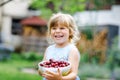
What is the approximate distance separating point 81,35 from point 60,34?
1887 cm

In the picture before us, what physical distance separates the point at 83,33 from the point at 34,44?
8013 millimetres

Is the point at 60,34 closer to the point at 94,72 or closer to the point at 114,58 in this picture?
the point at 94,72

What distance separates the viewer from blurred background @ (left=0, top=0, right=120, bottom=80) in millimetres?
18000

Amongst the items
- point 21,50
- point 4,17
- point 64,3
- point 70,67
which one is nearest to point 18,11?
point 4,17

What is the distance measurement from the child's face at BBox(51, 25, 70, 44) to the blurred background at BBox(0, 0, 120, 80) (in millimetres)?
6110

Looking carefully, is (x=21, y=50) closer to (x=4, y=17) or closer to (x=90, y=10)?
(x=4, y=17)

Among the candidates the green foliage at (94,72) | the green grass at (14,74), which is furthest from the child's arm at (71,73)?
the green foliage at (94,72)

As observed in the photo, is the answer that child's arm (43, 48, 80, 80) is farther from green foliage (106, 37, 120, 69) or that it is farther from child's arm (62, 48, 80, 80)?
green foliage (106, 37, 120, 69)

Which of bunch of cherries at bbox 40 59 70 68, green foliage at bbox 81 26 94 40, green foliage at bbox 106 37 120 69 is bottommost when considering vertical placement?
green foliage at bbox 106 37 120 69

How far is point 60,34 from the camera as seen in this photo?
5.04m

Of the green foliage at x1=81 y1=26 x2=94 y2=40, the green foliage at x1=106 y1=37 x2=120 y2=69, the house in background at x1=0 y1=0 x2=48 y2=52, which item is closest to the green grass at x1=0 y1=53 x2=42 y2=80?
the green foliage at x1=81 y1=26 x2=94 y2=40

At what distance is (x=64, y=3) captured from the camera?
64.5 feet

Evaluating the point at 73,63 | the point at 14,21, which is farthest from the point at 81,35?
the point at 73,63

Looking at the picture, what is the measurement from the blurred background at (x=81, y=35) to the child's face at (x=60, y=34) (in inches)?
241
